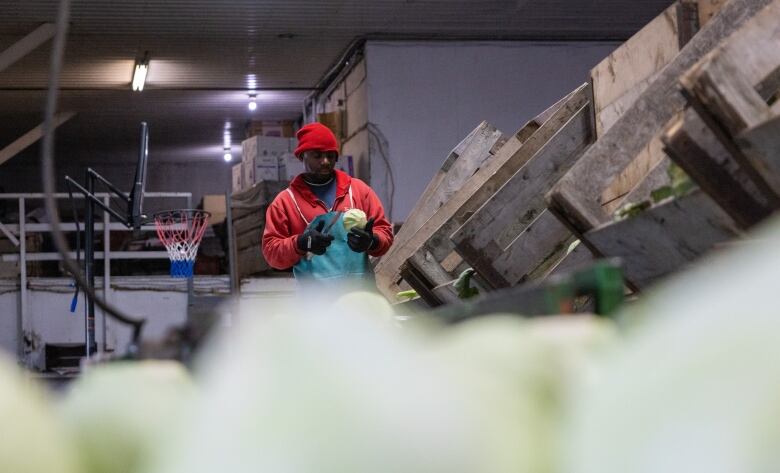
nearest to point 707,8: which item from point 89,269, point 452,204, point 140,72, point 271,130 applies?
point 452,204

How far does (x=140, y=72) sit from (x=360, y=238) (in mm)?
8093

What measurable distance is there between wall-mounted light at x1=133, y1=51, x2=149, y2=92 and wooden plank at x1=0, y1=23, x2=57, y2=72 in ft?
4.64

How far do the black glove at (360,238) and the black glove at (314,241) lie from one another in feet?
0.33

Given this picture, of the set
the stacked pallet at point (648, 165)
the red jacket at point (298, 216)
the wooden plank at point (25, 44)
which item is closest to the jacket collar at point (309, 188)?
the red jacket at point (298, 216)

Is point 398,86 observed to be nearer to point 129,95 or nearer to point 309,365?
point 129,95

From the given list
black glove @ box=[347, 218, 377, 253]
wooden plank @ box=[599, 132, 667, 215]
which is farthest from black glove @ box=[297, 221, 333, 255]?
wooden plank @ box=[599, 132, 667, 215]

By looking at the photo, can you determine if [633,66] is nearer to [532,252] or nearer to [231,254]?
[532,252]

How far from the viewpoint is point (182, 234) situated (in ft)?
33.4

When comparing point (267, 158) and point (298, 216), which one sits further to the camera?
point (267, 158)

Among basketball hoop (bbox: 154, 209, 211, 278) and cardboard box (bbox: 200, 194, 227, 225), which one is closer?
basketball hoop (bbox: 154, 209, 211, 278)

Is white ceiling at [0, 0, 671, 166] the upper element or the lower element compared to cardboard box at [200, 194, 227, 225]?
upper

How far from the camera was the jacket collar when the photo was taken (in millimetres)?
4859

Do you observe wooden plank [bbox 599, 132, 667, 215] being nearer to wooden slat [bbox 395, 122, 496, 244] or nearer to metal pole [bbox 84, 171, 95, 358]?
wooden slat [bbox 395, 122, 496, 244]

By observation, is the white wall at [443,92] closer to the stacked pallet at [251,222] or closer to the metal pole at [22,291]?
the stacked pallet at [251,222]
